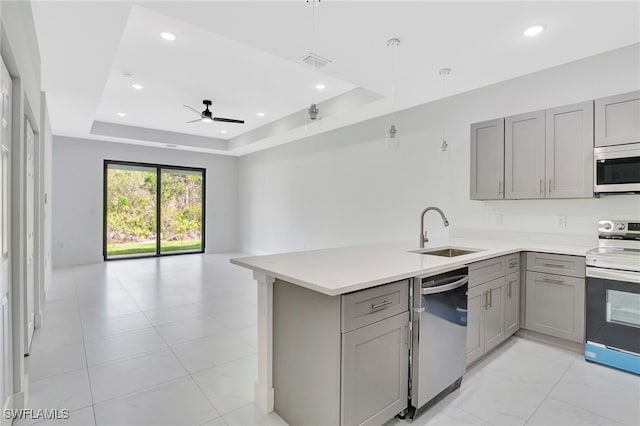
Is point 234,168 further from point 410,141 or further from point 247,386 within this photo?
point 247,386

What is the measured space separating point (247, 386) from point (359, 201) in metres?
3.78

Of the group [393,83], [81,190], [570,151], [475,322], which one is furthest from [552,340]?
[81,190]

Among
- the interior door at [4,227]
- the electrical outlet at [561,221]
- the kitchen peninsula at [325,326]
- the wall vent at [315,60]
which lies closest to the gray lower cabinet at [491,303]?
the kitchen peninsula at [325,326]

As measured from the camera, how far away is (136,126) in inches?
272

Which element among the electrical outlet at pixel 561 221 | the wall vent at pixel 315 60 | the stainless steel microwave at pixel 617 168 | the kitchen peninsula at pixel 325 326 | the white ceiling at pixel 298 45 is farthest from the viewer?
the electrical outlet at pixel 561 221

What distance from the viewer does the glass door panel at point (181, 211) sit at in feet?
26.7

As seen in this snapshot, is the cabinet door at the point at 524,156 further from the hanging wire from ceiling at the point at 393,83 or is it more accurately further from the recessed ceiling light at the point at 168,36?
the recessed ceiling light at the point at 168,36

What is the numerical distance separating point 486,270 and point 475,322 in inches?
16.8

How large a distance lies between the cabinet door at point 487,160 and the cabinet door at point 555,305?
38.8 inches

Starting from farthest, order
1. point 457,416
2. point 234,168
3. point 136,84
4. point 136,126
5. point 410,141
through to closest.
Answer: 1. point 234,168
2. point 136,126
3. point 410,141
4. point 136,84
5. point 457,416

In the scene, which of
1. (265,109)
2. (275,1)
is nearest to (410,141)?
(265,109)

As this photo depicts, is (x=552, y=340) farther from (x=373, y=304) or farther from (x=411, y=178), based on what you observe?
(x=411, y=178)

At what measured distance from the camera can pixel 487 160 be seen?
12.0 ft

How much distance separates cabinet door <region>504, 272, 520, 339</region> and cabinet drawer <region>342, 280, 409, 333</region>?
161cm
